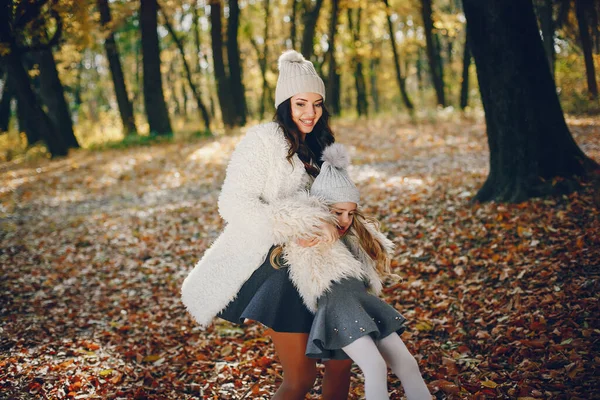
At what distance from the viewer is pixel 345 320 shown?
2496mm

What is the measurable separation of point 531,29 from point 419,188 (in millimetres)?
3457

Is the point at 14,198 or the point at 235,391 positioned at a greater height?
the point at 14,198

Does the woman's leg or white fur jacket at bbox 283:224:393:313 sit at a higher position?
white fur jacket at bbox 283:224:393:313

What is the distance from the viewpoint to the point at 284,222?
263 cm

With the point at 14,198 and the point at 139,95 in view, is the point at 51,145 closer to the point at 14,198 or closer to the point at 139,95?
the point at 14,198

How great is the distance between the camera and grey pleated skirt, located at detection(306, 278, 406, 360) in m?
2.46

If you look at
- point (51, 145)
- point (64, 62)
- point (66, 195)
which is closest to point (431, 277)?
point (66, 195)

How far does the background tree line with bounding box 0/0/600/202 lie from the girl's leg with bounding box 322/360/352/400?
4434 mm

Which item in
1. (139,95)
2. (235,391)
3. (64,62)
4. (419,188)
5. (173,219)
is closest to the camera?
(235,391)

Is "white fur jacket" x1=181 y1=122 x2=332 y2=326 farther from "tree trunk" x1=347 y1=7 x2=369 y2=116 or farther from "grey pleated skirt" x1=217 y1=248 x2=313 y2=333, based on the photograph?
"tree trunk" x1=347 y1=7 x2=369 y2=116

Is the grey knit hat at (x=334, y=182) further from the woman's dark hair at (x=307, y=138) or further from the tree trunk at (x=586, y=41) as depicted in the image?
the tree trunk at (x=586, y=41)

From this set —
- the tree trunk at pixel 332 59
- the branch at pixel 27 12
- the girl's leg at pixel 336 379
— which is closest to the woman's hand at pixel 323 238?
the girl's leg at pixel 336 379

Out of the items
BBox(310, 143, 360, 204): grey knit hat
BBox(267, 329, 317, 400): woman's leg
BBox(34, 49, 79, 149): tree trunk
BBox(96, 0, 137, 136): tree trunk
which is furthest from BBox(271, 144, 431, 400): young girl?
BBox(96, 0, 137, 136): tree trunk

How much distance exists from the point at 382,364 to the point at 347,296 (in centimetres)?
40
